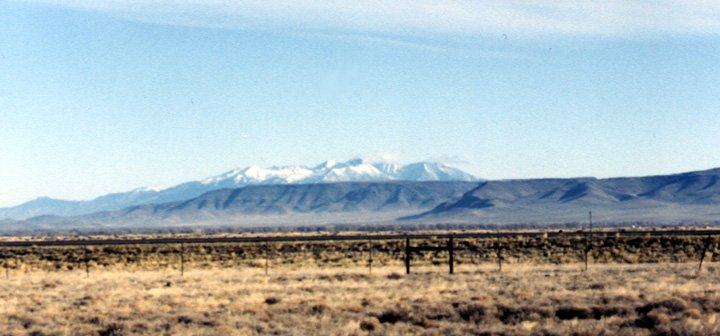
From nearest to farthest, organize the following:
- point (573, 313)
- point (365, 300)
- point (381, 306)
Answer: point (573, 313) → point (381, 306) → point (365, 300)

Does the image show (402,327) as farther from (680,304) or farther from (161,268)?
(161,268)

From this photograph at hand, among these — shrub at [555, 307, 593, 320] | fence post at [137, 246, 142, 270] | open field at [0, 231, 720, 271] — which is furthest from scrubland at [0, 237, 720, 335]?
fence post at [137, 246, 142, 270]

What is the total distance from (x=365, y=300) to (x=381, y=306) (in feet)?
4.73

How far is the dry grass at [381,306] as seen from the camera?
2627cm

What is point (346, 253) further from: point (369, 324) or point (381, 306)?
point (369, 324)

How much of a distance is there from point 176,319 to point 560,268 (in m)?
26.3

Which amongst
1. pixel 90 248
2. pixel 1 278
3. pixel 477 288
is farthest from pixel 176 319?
pixel 90 248

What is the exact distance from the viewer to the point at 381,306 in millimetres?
30016

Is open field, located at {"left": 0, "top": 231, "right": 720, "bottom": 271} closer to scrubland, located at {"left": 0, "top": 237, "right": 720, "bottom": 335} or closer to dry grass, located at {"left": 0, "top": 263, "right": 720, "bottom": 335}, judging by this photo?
scrubland, located at {"left": 0, "top": 237, "right": 720, "bottom": 335}

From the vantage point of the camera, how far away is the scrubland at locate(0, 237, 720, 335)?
2644cm

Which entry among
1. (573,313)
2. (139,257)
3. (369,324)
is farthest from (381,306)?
(139,257)

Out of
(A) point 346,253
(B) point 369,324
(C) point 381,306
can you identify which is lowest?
(B) point 369,324

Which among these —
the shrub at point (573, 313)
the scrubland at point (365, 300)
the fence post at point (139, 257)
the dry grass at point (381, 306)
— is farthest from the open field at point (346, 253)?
the shrub at point (573, 313)

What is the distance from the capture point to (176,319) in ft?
92.4
